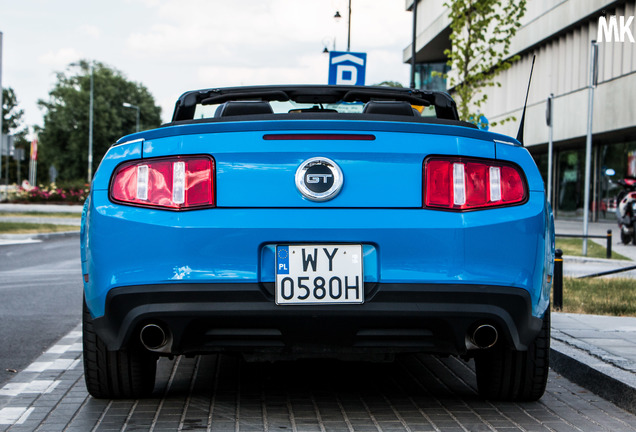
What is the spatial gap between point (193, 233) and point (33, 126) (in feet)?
300

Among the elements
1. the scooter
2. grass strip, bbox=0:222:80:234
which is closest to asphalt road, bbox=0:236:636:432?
the scooter

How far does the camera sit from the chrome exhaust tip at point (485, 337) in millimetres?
3992

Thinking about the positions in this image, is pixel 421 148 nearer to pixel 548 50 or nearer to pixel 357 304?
pixel 357 304

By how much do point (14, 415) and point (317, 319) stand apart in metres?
1.51

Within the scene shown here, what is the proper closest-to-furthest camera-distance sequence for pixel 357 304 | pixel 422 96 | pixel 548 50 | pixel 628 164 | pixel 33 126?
pixel 357 304 < pixel 422 96 < pixel 628 164 < pixel 548 50 < pixel 33 126

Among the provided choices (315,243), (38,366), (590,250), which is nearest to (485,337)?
(315,243)

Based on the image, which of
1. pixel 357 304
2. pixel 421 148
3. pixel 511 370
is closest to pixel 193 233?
pixel 357 304

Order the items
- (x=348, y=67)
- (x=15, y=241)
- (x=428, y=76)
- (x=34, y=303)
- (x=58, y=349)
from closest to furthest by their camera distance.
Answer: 1. (x=58, y=349)
2. (x=34, y=303)
3. (x=348, y=67)
4. (x=15, y=241)
5. (x=428, y=76)

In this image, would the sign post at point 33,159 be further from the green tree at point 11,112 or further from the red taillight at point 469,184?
the green tree at point 11,112

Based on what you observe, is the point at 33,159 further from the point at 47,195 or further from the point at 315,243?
the point at 315,243

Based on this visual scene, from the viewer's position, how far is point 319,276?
3807mm

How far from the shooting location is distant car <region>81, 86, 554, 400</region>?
12.6 ft

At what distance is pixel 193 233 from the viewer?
385 cm

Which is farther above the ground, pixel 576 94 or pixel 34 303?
pixel 576 94
